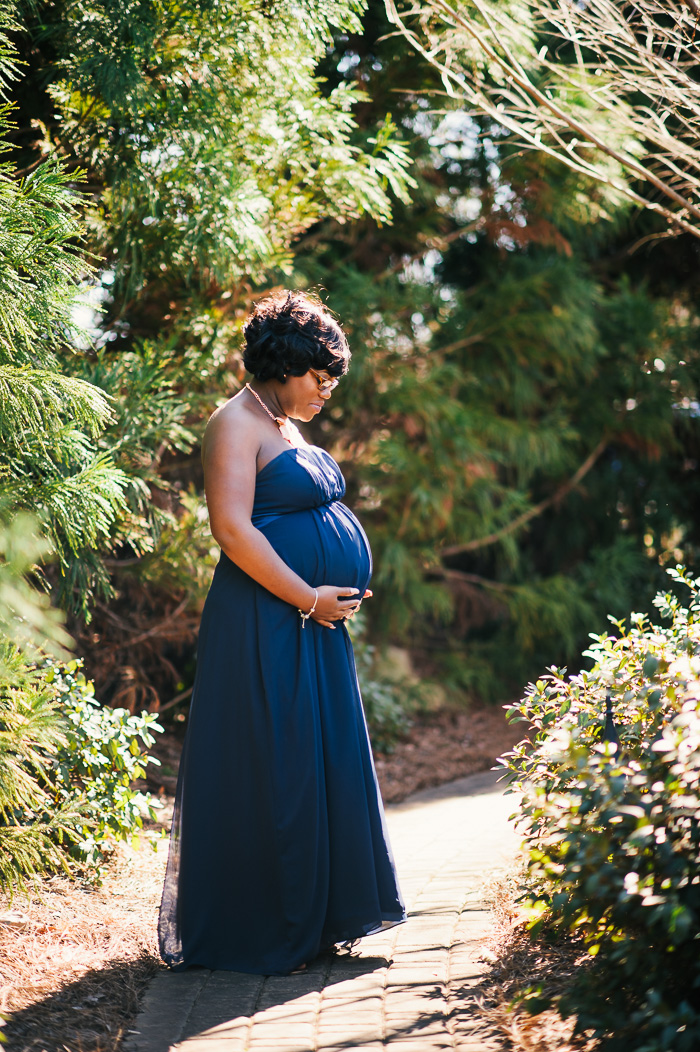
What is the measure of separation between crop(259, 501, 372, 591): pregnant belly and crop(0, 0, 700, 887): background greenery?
556 millimetres

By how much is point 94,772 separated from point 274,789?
1.10 m

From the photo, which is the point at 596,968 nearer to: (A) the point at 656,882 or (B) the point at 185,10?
(A) the point at 656,882

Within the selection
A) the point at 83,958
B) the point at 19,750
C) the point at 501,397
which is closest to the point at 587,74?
the point at 19,750

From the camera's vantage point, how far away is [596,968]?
6.77ft

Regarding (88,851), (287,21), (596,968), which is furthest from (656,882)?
(287,21)

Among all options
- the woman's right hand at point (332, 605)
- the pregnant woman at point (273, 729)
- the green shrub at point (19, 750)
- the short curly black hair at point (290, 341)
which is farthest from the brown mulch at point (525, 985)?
the short curly black hair at point (290, 341)

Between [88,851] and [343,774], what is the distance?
110cm

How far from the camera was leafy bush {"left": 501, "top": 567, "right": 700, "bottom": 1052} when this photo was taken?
5.65 ft

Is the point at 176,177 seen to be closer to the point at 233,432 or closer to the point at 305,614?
the point at 233,432

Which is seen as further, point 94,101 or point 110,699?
point 110,699

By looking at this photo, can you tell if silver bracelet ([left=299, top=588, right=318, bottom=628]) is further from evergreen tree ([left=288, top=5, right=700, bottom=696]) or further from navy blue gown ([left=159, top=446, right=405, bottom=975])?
evergreen tree ([left=288, top=5, right=700, bottom=696])

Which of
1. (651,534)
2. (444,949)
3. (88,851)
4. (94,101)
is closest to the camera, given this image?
(444,949)

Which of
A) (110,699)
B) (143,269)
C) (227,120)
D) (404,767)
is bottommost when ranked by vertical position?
(404,767)

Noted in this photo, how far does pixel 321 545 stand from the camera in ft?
8.91
